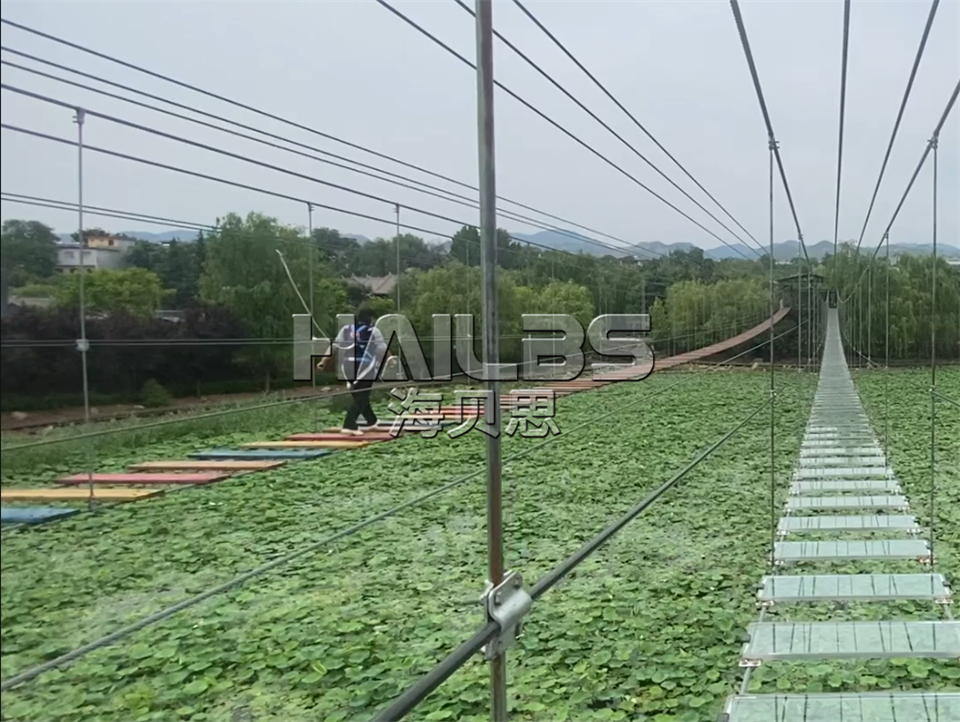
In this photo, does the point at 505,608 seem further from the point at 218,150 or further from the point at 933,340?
the point at 933,340

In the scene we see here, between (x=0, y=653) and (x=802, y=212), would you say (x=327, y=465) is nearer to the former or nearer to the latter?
(x=0, y=653)

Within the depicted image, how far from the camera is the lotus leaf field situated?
571 mm

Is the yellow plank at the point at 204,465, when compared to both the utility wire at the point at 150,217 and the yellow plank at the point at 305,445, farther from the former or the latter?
the utility wire at the point at 150,217

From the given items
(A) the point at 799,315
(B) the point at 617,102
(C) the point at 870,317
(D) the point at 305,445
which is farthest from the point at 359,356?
(A) the point at 799,315

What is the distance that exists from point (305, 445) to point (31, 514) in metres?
0.44

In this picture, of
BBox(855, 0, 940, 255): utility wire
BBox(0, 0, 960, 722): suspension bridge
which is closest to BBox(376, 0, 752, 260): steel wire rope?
BBox(0, 0, 960, 722): suspension bridge

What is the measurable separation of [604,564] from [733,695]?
1.01ft

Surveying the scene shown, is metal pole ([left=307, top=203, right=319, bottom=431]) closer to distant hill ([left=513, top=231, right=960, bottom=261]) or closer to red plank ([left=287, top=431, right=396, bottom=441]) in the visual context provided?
red plank ([left=287, top=431, right=396, bottom=441])

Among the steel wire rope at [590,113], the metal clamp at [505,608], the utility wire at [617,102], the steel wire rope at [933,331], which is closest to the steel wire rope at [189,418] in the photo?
the metal clamp at [505,608]

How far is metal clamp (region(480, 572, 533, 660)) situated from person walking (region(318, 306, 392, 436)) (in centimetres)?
25

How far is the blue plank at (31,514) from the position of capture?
0.42 metres

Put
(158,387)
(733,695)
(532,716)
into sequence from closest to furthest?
(158,387)
(532,716)
(733,695)

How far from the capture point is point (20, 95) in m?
0.44

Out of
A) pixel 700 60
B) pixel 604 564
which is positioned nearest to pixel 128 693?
pixel 604 564
